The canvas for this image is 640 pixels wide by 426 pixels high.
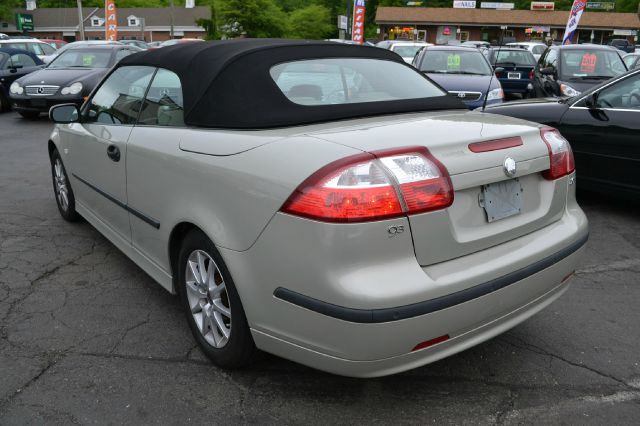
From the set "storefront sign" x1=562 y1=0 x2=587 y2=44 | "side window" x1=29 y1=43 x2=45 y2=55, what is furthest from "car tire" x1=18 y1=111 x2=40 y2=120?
"storefront sign" x1=562 y1=0 x2=587 y2=44

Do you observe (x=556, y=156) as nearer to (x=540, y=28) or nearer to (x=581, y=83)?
(x=581, y=83)

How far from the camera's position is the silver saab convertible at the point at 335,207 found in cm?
210

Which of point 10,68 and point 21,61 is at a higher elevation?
point 21,61

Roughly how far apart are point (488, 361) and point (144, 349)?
5.91ft

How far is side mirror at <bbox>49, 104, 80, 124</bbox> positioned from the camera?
13.8 ft

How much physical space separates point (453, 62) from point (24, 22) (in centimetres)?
8120

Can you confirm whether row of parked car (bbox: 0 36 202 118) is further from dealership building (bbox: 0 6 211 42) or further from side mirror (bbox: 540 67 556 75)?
dealership building (bbox: 0 6 211 42)

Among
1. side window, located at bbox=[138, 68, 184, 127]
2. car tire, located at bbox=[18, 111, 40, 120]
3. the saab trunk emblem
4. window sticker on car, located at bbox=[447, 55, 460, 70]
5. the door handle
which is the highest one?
window sticker on car, located at bbox=[447, 55, 460, 70]

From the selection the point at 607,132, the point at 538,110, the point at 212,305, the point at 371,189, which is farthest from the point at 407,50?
the point at 371,189

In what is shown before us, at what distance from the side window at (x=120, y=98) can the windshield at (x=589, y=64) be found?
9.04 metres

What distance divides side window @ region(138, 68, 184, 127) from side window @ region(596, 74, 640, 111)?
4242mm

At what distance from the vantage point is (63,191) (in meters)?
5.07

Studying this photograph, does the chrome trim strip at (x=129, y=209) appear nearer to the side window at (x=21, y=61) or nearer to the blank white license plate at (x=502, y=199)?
the blank white license plate at (x=502, y=199)

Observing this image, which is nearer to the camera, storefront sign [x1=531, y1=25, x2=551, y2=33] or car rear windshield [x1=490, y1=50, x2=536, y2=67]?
car rear windshield [x1=490, y1=50, x2=536, y2=67]
